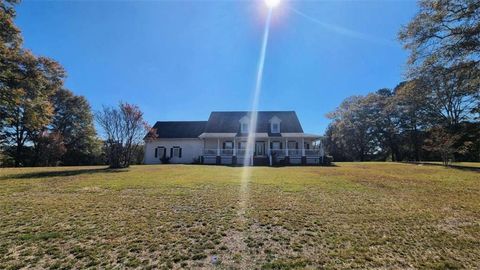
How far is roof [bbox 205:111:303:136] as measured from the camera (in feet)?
92.8

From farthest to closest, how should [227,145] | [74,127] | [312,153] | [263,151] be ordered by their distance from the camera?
[74,127] < [227,145] < [263,151] < [312,153]

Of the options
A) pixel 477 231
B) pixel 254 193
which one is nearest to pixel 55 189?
pixel 254 193

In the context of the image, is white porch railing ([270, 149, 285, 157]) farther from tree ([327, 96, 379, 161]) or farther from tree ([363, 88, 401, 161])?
tree ([363, 88, 401, 161])

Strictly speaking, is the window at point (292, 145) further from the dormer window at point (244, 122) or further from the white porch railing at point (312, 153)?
the dormer window at point (244, 122)

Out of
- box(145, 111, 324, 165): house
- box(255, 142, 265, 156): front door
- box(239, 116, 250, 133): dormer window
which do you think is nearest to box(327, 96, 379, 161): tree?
box(145, 111, 324, 165): house

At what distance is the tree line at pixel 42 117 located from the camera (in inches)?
619

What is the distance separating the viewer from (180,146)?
2842 centimetres

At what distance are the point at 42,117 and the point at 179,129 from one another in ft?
47.4

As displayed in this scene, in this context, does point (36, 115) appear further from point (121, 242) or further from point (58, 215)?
point (121, 242)

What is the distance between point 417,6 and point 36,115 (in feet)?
79.2

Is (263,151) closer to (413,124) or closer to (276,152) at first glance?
(276,152)

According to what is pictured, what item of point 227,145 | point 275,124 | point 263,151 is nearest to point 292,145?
point 275,124

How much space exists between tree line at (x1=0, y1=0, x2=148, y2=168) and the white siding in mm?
5157

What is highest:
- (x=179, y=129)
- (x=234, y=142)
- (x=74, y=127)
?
(x=74, y=127)
